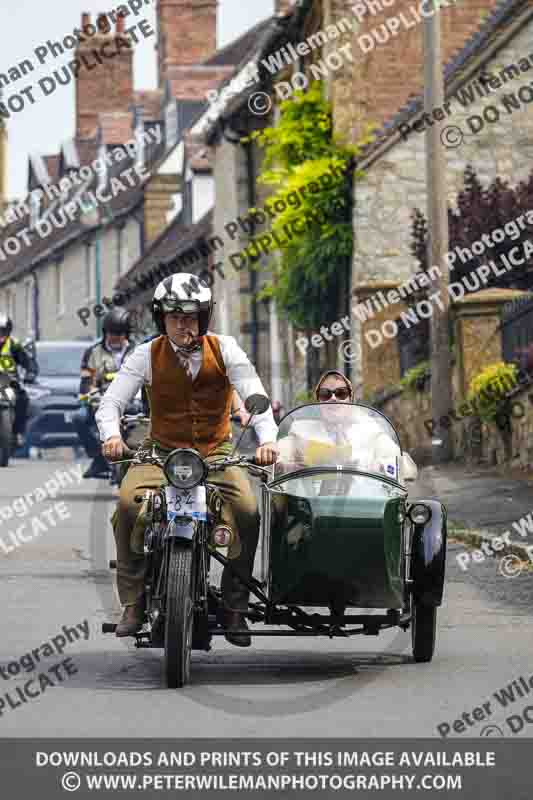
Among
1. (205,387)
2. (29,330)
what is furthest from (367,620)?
(29,330)

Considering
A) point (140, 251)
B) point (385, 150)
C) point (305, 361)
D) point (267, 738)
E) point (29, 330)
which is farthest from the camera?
point (29, 330)

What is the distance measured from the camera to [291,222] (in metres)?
31.3

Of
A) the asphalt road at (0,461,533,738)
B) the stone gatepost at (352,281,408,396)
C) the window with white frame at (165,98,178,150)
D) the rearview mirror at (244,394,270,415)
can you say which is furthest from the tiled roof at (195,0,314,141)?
the rearview mirror at (244,394,270,415)

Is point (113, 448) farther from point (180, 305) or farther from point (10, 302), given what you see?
point (10, 302)

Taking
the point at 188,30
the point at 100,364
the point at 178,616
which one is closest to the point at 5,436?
the point at 100,364

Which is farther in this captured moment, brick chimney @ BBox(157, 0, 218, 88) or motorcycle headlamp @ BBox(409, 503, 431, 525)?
brick chimney @ BBox(157, 0, 218, 88)

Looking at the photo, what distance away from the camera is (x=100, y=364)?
18.7 m

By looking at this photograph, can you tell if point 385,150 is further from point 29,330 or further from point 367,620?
point 29,330

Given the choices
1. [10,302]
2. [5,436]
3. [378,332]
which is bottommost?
[5,436]

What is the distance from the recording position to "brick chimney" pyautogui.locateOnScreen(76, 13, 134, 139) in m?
67.8

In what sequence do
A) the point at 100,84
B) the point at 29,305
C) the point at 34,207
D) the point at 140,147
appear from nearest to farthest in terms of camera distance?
the point at 140,147
the point at 100,84
the point at 29,305
the point at 34,207

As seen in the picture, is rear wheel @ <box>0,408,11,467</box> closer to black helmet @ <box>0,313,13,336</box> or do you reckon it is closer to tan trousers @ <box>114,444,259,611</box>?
black helmet @ <box>0,313,13,336</box>

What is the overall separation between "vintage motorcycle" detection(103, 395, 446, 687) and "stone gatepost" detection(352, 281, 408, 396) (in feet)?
62.4

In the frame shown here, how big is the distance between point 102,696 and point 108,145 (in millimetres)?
61388
